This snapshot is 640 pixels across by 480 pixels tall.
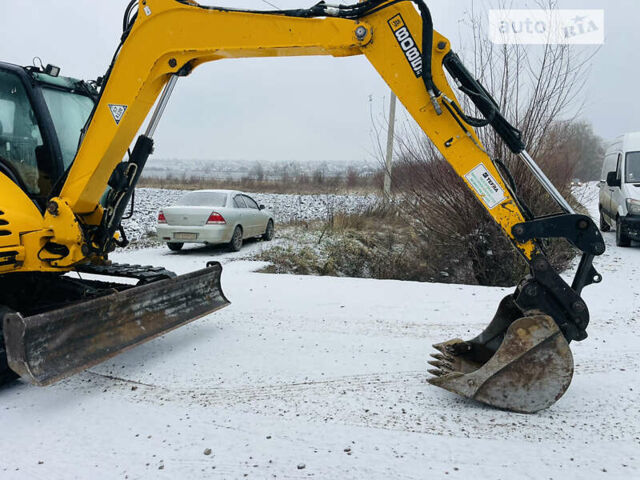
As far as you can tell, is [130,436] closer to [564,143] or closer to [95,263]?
[95,263]

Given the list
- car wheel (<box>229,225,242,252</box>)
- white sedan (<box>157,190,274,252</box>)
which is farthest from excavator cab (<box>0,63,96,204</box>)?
car wheel (<box>229,225,242,252</box>)

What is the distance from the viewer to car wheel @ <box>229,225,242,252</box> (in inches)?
467

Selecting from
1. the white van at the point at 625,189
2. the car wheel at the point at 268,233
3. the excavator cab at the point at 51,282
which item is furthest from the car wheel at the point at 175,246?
the white van at the point at 625,189

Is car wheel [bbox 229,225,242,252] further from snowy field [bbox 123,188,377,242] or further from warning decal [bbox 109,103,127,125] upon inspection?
warning decal [bbox 109,103,127,125]

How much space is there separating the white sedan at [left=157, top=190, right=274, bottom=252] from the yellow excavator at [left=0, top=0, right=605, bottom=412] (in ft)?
21.0

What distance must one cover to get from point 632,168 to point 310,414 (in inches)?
446

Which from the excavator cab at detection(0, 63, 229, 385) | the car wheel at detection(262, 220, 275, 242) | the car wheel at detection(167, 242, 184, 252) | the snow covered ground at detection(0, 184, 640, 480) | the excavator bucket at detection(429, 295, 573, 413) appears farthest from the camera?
the car wheel at detection(262, 220, 275, 242)

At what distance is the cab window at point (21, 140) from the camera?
4.30 m

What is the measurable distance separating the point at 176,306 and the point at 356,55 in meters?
3.00

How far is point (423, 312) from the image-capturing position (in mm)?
6055

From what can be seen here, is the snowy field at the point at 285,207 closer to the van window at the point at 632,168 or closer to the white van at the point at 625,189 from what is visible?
the white van at the point at 625,189

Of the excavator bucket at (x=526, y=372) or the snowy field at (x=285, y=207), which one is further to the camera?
the snowy field at (x=285, y=207)

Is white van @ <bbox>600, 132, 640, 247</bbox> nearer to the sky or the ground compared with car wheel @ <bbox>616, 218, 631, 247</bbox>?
nearer to the sky

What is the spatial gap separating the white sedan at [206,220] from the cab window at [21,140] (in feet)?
22.2
